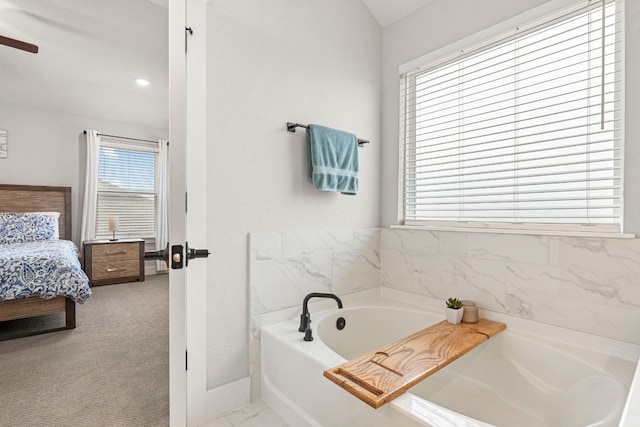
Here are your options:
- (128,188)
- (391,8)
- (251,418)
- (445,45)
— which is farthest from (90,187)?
(445,45)

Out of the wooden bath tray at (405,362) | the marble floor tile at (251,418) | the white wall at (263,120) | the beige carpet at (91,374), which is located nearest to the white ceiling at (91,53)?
the white wall at (263,120)

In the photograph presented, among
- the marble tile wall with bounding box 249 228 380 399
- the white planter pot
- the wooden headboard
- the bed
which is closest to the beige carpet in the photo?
the bed

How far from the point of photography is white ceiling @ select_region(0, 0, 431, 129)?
2.35 metres

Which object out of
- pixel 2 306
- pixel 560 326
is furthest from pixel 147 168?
pixel 560 326

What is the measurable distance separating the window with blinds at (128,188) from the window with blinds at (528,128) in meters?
4.60

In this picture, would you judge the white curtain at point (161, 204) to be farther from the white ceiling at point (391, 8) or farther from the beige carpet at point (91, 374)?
the white ceiling at point (391, 8)

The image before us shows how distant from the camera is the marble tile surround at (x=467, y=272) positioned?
1469 mm

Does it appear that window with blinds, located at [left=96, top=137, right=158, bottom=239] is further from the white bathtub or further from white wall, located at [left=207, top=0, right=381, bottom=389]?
the white bathtub

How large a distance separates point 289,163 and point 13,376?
2.23 meters

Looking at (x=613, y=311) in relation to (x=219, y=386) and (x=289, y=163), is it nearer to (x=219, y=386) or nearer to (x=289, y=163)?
(x=289, y=163)

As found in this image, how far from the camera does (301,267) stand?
6.45 ft

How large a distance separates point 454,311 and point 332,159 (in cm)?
114

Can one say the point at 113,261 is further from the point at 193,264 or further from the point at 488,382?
the point at 488,382

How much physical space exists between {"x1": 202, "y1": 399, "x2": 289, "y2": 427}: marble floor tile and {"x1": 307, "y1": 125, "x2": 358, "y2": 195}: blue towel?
125cm
